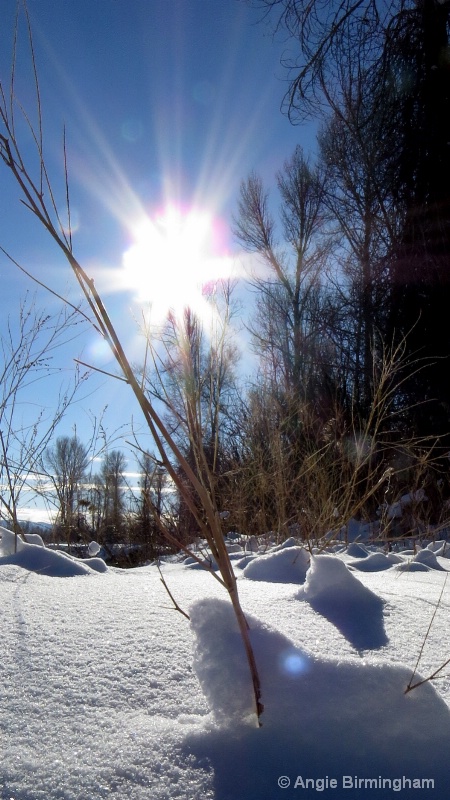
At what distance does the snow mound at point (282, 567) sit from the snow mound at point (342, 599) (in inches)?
24.2

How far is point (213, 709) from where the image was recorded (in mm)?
635

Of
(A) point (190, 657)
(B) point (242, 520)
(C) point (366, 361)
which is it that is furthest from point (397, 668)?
(C) point (366, 361)

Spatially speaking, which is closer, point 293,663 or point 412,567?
point 293,663

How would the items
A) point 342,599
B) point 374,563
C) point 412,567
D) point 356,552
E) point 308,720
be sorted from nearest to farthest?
1. point 308,720
2. point 342,599
3. point 412,567
4. point 374,563
5. point 356,552

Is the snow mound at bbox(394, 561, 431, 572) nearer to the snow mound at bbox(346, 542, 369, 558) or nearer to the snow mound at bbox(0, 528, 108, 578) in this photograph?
the snow mound at bbox(346, 542, 369, 558)

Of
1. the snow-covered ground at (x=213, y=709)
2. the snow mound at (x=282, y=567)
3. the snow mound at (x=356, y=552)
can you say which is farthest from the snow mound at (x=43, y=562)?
the snow mound at (x=356, y=552)

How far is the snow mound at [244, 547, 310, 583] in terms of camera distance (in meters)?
1.75

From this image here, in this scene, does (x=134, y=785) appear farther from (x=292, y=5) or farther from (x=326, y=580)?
(x=292, y=5)

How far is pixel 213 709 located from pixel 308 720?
0.12m

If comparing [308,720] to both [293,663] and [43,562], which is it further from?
[43,562]

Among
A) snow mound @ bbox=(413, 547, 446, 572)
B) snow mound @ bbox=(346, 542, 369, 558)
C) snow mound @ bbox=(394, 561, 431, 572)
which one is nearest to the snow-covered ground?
snow mound @ bbox=(394, 561, 431, 572)

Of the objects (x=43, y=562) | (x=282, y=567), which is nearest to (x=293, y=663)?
(x=282, y=567)

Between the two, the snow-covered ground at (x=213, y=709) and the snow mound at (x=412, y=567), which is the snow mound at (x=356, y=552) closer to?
the snow mound at (x=412, y=567)

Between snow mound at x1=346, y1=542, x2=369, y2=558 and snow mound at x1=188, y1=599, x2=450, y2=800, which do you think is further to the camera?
snow mound at x1=346, y1=542, x2=369, y2=558
